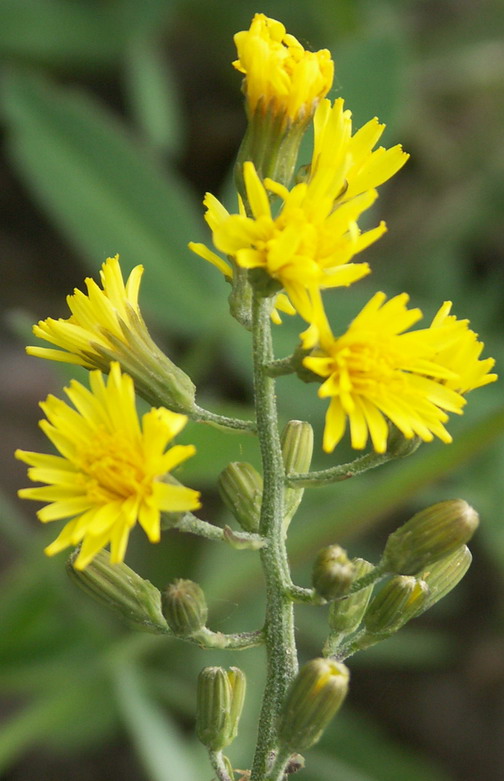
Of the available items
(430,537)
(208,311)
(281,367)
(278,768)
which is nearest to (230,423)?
(281,367)

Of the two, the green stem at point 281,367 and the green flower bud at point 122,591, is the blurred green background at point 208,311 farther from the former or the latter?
the green stem at point 281,367

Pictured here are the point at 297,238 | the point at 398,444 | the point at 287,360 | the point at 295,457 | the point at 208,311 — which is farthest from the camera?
the point at 208,311

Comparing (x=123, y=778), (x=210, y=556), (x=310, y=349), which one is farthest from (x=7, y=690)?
(x=310, y=349)

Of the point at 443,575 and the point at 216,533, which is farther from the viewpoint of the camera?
the point at 443,575

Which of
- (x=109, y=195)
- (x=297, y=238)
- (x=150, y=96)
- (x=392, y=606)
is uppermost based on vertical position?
(x=150, y=96)

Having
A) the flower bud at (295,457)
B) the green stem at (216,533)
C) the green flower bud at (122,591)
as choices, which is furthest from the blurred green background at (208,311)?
the green stem at (216,533)

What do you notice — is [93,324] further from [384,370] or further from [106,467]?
[384,370]

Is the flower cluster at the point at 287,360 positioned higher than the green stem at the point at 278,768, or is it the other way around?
the flower cluster at the point at 287,360

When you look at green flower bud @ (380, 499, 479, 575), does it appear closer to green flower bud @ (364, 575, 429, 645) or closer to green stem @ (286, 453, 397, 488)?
green flower bud @ (364, 575, 429, 645)
